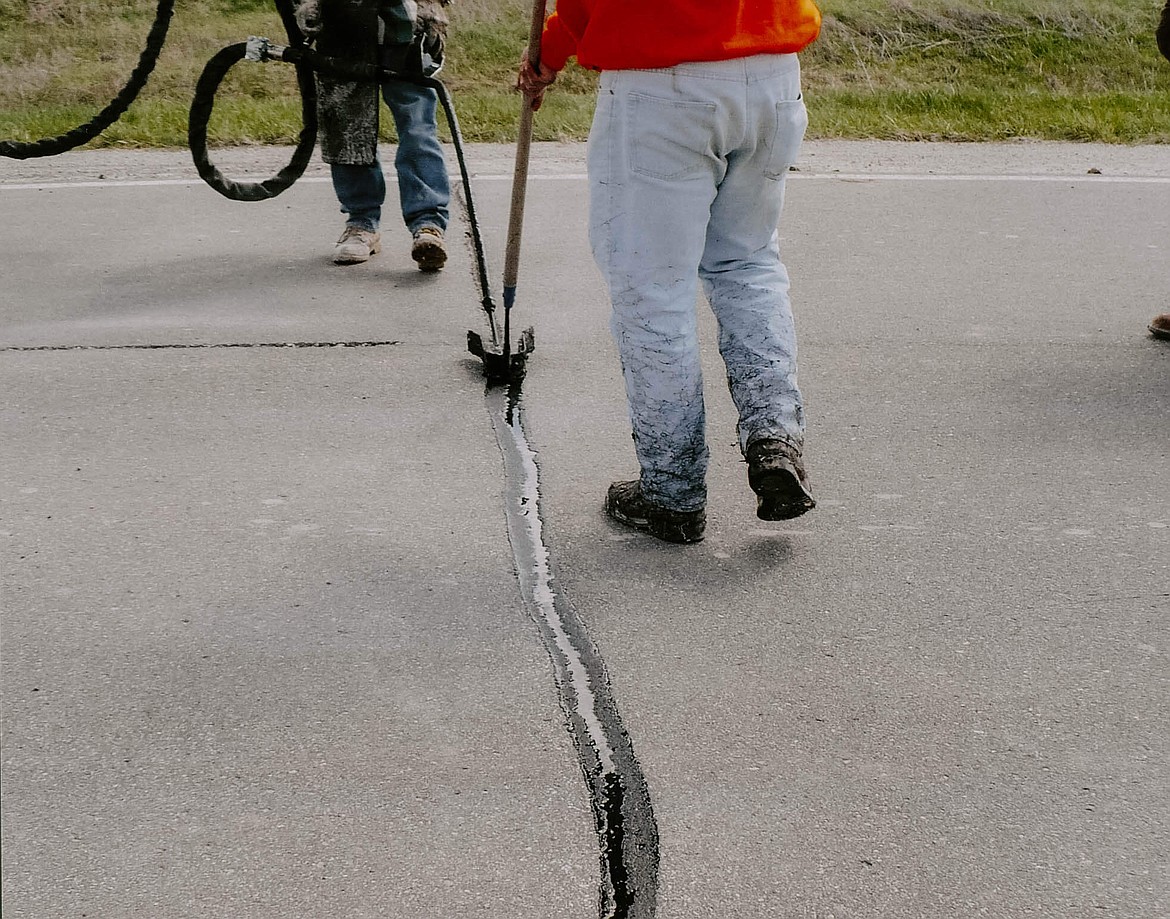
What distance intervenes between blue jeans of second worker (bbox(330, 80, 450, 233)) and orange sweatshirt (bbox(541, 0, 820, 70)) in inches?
103

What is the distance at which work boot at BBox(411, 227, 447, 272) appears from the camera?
5.55 m

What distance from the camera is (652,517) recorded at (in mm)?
3520

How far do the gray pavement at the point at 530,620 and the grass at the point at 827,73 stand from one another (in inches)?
118

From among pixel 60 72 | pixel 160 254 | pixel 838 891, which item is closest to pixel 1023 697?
pixel 838 891

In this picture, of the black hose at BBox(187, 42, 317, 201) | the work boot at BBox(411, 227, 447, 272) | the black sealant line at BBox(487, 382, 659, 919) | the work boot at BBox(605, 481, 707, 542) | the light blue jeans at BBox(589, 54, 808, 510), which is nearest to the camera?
the black sealant line at BBox(487, 382, 659, 919)

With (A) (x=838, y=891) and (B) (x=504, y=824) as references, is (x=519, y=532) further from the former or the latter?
(A) (x=838, y=891)

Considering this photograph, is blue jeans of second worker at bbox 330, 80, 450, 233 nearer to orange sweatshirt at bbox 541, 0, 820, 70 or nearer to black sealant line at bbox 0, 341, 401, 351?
black sealant line at bbox 0, 341, 401, 351

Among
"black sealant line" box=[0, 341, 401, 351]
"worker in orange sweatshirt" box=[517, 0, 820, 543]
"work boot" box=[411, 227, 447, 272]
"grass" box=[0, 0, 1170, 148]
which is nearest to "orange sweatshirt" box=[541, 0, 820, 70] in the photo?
"worker in orange sweatshirt" box=[517, 0, 820, 543]

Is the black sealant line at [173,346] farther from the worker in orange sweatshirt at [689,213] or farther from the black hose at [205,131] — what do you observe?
the worker in orange sweatshirt at [689,213]

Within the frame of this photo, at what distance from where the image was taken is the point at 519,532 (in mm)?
3557

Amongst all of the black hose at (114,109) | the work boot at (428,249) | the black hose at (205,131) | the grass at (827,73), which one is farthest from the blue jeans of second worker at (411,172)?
the grass at (827,73)

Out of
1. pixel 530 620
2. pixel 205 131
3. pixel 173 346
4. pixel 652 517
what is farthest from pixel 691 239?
pixel 173 346

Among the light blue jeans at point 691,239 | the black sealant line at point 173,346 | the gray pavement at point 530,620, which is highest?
the light blue jeans at point 691,239

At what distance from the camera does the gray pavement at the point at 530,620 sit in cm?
239
